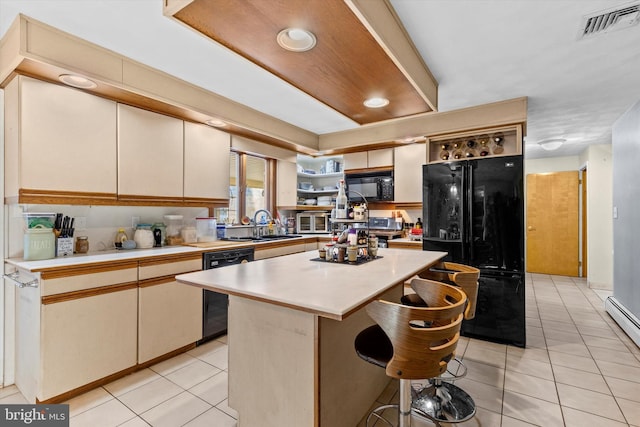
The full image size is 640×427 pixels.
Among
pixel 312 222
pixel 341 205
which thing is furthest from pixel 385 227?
pixel 341 205

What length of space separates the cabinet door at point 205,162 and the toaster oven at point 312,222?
173cm

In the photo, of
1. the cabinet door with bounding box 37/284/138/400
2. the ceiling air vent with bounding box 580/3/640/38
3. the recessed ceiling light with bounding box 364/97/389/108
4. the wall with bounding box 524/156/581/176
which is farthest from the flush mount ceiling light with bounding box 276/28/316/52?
the wall with bounding box 524/156/581/176

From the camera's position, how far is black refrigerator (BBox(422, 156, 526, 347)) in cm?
309

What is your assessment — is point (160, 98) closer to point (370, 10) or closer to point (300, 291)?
point (370, 10)

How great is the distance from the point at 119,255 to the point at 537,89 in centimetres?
407

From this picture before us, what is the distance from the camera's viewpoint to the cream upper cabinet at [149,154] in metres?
2.66

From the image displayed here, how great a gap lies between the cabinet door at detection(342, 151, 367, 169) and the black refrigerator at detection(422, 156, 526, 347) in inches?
54.1

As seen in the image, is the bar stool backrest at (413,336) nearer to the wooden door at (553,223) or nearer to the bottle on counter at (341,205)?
the bottle on counter at (341,205)

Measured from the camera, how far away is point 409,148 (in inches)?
168

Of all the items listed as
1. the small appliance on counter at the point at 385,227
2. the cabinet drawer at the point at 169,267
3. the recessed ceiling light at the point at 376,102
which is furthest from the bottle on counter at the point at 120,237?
the small appliance on counter at the point at 385,227

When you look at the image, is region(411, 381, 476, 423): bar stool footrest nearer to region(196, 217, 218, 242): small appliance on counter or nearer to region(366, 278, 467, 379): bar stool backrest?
region(366, 278, 467, 379): bar stool backrest

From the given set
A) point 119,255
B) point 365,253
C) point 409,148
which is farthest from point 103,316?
point 409,148

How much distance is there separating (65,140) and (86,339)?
1.46 meters

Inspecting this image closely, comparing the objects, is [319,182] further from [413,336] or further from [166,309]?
[413,336]
